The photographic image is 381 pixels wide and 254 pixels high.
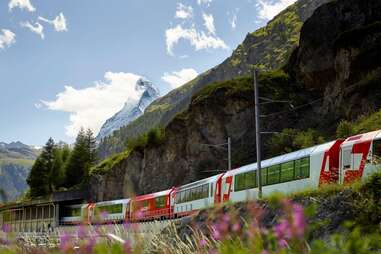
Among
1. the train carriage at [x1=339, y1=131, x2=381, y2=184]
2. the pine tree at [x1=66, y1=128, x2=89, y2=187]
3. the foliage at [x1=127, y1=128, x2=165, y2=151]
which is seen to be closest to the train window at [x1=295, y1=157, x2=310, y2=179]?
the train carriage at [x1=339, y1=131, x2=381, y2=184]

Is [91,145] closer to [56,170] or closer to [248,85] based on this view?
[56,170]

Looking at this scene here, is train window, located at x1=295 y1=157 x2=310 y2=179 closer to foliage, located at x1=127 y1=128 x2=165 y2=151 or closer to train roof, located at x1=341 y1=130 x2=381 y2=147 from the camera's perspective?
train roof, located at x1=341 y1=130 x2=381 y2=147

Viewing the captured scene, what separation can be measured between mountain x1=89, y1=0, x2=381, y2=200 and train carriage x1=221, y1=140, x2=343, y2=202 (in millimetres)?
9481

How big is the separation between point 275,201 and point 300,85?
2255 inches

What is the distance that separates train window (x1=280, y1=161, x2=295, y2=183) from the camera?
27.9 meters

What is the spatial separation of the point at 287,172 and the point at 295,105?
3013cm

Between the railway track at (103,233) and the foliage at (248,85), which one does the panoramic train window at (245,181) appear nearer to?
the railway track at (103,233)

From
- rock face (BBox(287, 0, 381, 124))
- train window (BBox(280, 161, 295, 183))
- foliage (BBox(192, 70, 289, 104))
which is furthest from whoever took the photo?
foliage (BBox(192, 70, 289, 104))

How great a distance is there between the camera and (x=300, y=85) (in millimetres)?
59750

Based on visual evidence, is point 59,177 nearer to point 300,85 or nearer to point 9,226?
point 300,85

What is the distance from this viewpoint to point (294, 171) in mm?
27688

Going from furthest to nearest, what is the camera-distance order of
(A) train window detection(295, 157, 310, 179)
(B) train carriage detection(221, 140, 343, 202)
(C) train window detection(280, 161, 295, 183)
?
(C) train window detection(280, 161, 295, 183), (A) train window detection(295, 157, 310, 179), (B) train carriage detection(221, 140, 343, 202)

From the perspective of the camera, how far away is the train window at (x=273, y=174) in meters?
29.5

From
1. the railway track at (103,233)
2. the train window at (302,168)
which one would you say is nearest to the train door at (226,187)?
the train window at (302,168)
